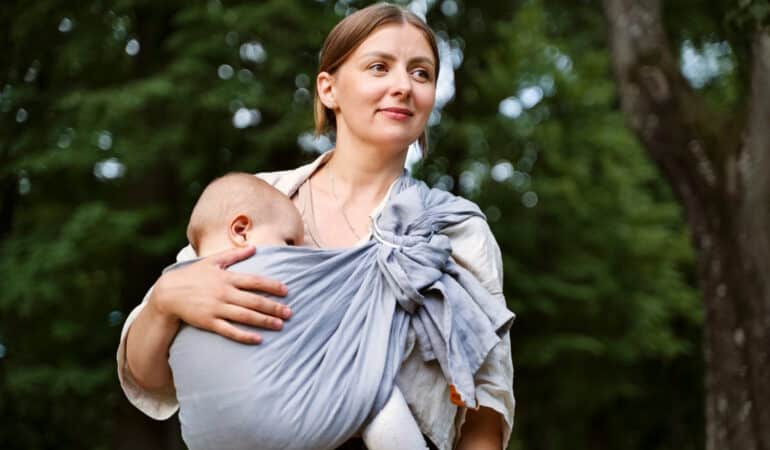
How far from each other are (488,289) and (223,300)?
0.55 m

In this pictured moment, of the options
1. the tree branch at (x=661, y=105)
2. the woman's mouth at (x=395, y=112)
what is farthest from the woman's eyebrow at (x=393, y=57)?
the tree branch at (x=661, y=105)

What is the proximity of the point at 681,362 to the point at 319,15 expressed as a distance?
9602mm

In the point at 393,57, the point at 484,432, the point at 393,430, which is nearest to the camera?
the point at 393,430

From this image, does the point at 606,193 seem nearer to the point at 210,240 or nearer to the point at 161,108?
the point at 161,108

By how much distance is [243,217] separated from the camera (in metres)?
2.03

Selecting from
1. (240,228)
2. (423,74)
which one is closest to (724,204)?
(423,74)

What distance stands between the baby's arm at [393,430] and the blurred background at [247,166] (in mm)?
6350

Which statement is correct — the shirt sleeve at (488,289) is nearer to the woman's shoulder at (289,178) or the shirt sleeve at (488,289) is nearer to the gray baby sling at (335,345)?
the gray baby sling at (335,345)

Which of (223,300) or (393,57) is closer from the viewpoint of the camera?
(223,300)

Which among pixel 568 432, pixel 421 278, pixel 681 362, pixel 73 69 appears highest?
pixel 73 69

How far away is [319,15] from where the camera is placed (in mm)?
9406

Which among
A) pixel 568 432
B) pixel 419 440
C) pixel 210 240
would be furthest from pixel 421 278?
pixel 568 432

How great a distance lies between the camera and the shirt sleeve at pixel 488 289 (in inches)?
79.2

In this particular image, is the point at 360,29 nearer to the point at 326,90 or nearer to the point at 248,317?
the point at 326,90
